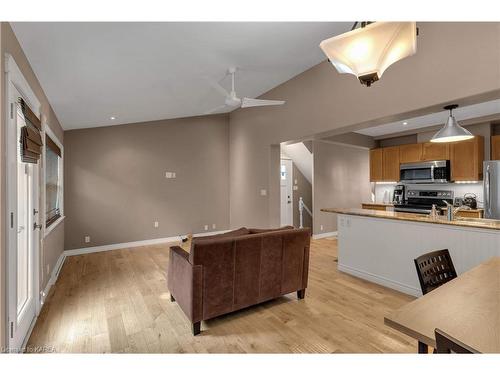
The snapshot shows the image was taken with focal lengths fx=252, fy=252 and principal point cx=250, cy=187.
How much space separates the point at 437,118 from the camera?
15.9 feet

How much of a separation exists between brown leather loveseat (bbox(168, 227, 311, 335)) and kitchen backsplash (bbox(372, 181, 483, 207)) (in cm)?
444

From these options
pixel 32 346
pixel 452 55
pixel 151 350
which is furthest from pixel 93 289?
pixel 452 55

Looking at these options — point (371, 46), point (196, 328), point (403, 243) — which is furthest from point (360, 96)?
point (196, 328)

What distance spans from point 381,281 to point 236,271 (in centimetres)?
203

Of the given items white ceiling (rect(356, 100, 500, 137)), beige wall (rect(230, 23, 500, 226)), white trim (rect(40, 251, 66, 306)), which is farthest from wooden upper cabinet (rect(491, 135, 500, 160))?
white trim (rect(40, 251, 66, 306))

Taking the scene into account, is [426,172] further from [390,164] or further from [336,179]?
[336,179]

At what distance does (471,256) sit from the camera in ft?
8.08

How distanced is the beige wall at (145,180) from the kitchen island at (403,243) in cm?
355

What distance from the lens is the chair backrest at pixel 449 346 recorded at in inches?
27.4

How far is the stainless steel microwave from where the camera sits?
5.05 meters

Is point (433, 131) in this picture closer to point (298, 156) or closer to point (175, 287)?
point (298, 156)

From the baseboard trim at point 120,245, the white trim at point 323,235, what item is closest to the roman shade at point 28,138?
the baseboard trim at point 120,245
